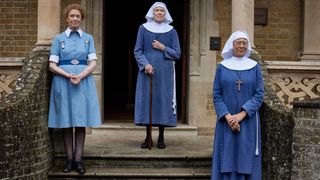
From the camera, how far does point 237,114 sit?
575 cm

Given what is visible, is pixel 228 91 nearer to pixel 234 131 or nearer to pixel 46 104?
pixel 234 131

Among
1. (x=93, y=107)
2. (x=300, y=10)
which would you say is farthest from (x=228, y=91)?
(x=300, y=10)

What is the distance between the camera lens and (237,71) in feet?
18.9

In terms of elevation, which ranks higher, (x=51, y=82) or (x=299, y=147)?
(x=51, y=82)

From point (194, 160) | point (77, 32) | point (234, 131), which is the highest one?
point (77, 32)

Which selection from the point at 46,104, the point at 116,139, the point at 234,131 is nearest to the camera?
the point at 234,131

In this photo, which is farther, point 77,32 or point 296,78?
point 296,78

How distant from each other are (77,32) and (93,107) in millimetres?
939

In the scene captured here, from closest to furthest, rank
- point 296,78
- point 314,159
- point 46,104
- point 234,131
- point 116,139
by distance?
1. point 234,131
2. point 314,159
3. point 46,104
4. point 296,78
5. point 116,139

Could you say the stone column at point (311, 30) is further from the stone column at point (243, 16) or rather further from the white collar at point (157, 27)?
the white collar at point (157, 27)

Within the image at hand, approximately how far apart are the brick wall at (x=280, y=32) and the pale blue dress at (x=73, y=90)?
4.71 meters

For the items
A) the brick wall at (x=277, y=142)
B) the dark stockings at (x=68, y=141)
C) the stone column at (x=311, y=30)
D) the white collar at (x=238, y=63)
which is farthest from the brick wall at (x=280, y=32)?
the dark stockings at (x=68, y=141)

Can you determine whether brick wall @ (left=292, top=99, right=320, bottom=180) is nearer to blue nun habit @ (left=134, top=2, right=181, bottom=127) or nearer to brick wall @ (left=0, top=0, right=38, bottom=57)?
blue nun habit @ (left=134, top=2, right=181, bottom=127)

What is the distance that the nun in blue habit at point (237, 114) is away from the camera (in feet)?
18.7
